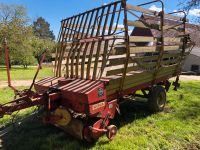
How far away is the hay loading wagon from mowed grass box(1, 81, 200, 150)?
29 cm

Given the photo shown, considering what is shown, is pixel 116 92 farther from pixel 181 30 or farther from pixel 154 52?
pixel 181 30

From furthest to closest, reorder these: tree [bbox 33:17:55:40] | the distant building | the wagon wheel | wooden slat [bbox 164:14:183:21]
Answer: tree [bbox 33:17:55:40] → the distant building → wooden slat [bbox 164:14:183:21] → the wagon wheel

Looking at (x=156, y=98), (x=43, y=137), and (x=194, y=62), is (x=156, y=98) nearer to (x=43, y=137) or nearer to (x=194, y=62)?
(x=43, y=137)

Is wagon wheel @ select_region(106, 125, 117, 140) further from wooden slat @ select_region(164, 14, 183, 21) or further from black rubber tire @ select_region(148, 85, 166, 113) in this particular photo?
wooden slat @ select_region(164, 14, 183, 21)

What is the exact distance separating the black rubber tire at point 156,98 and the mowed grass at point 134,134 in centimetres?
18

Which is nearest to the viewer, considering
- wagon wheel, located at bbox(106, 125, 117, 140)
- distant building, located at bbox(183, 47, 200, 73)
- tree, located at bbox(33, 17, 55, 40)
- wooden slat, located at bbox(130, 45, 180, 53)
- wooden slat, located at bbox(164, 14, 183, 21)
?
wagon wheel, located at bbox(106, 125, 117, 140)

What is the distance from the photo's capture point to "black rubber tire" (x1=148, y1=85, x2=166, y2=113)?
6418mm

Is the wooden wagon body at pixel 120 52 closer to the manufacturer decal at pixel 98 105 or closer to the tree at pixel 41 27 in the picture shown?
the manufacturer decal at pixel 98 105

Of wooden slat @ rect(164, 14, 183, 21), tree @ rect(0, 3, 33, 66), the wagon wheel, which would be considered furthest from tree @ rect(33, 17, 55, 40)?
the wagon wheel

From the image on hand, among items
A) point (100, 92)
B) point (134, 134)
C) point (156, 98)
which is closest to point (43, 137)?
point (100, 92)

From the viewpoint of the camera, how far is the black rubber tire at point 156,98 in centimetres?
642

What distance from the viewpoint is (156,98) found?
21.2 feet

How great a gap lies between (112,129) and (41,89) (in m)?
1.85

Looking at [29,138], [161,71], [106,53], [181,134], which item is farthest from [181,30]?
[29,138]
